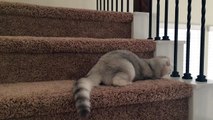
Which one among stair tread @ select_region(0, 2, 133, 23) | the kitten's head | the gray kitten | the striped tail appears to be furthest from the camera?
stair tread @ select_region(0, 2, 133, 23)

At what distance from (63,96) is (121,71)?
310mm

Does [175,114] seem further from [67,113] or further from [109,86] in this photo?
[67,113]

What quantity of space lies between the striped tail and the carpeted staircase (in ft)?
0.11

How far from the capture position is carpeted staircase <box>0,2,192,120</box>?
0.89 metres

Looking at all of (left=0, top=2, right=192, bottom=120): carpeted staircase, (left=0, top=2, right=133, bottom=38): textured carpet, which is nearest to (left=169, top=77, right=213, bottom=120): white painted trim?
(left=0, top=2, right=192, bottom=120): carpeted staircase

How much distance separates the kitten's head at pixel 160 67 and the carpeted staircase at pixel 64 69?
65 millimetres

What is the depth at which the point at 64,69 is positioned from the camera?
4.07ft

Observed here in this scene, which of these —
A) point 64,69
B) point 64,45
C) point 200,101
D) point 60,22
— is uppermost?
point 60,22

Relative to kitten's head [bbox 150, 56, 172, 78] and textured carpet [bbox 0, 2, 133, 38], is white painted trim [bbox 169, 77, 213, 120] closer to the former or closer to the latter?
kitten's head [bbox 150, 56, 172, 78]

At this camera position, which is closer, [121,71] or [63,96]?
[63,96]

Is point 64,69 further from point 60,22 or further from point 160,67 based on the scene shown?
point 160,67

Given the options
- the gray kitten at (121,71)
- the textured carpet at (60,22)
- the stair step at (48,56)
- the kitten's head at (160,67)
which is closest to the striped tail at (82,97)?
the gray kitten at (121,71)

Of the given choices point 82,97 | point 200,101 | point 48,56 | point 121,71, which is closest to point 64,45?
point 48,56

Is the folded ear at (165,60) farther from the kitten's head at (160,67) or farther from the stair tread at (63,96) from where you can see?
the stair tread at (63,96)
